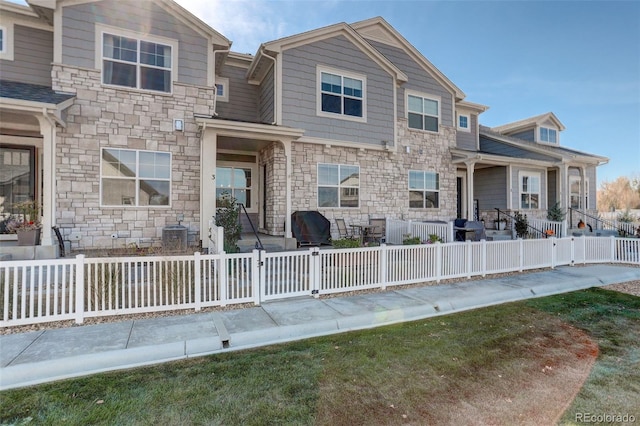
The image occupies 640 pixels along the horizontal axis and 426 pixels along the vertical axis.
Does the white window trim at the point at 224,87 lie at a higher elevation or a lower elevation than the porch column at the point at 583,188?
higher

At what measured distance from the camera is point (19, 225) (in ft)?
25.6

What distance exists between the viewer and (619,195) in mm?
42281

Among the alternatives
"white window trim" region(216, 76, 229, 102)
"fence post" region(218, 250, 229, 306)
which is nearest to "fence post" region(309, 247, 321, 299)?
"fence post" region(218, 250, 229, 306)

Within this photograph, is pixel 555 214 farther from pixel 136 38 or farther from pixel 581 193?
pixel 136 38

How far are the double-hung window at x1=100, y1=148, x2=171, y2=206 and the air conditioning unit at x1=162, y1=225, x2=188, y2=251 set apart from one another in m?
0.97

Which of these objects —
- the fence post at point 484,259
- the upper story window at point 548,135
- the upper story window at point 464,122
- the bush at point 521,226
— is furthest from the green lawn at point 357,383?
the upper story window at point 548,135

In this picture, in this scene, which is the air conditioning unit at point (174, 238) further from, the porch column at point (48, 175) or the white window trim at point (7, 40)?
the white window trim at point (7, 40)

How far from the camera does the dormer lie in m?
18.1

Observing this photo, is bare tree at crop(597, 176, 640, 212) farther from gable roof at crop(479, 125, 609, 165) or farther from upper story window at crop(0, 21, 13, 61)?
upper story window at crop(0, 21, 13, 61)

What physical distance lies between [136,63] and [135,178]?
3.16 meters

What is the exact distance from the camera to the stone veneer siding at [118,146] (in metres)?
8.20

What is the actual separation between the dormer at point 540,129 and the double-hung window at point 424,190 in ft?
30.4

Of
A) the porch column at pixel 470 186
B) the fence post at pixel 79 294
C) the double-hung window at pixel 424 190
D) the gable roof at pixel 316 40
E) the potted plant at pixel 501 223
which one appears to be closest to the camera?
the fence post at pixel 79 294

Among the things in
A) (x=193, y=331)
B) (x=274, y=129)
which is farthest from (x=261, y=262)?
(x=274, y=129)
